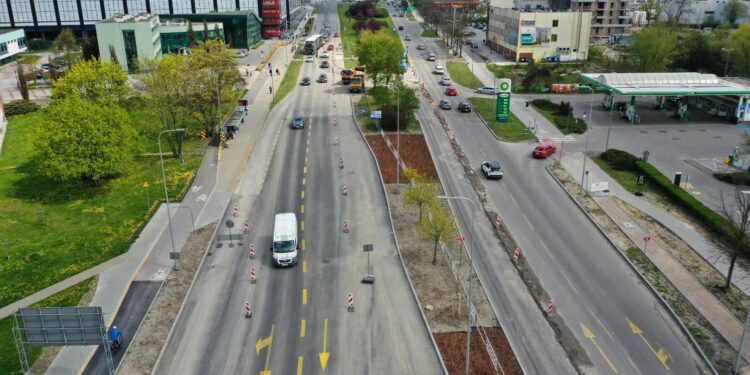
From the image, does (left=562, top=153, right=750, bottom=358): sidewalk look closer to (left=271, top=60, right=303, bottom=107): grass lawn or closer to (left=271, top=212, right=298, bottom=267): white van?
(left=271, top=212, right=298, bottom=267): white van

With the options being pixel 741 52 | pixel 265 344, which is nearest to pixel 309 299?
pixel 265 344

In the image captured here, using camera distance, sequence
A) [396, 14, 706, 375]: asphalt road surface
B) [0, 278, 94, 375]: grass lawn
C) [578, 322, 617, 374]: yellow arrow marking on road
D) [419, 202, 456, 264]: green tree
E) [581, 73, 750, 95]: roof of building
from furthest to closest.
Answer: [581, 73, 750, 95]: roof of building → [419, 202, 456, 264]: green tree → [396, 14, 706, 375]: asphalt road surface → [578, 322, 617, 374]: yellow arrow marking on road → [0, 278, 94, 375]: grass lawn

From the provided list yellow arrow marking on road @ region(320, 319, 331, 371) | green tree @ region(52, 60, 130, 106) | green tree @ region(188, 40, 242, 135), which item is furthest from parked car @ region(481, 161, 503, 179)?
green tree @ region(52, 60, 130, 106)

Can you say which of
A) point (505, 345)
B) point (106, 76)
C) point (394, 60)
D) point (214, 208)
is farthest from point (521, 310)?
point (394, 60)

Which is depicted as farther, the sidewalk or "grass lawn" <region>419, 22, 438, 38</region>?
"grass lawn" <region>419, 22, 438, 38</region>

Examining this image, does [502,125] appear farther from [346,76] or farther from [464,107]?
[346,76]

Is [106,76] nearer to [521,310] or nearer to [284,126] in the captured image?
[284,126]
